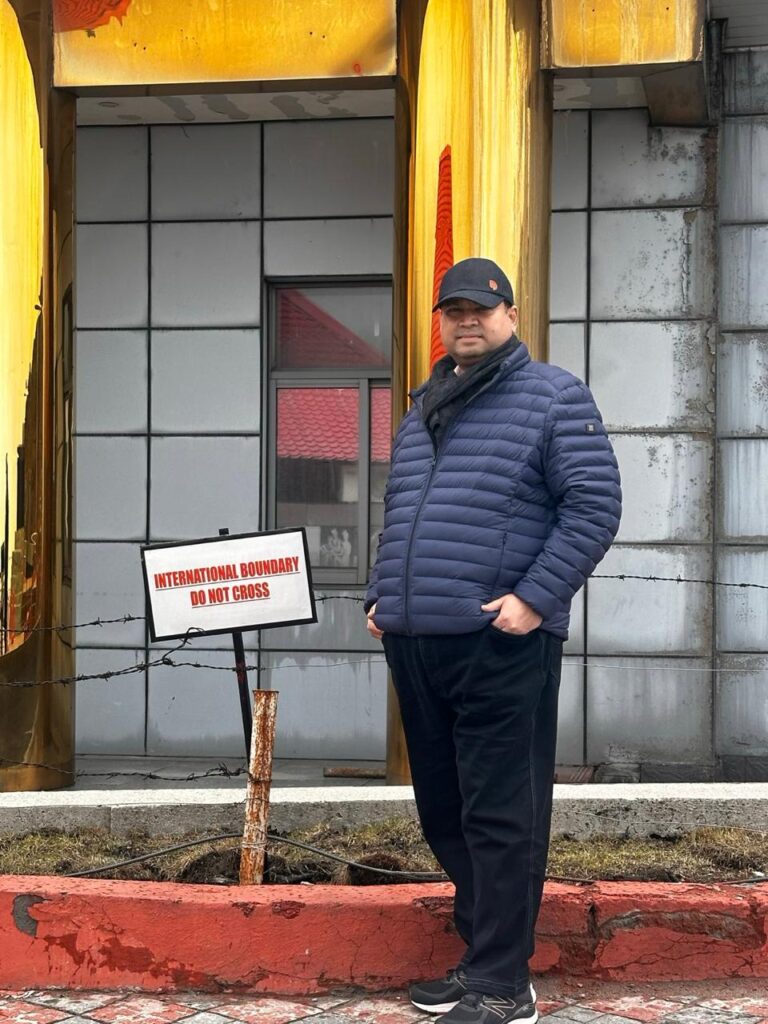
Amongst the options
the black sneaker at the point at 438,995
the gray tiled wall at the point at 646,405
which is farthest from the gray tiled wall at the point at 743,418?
the black sneaker at the point at 438,995

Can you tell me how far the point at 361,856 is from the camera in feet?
15.5

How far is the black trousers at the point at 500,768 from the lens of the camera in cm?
372

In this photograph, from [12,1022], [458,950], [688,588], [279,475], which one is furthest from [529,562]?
[279,475]

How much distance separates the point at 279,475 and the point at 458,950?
4.86 m

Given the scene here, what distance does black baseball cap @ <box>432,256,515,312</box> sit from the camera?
12.5ft

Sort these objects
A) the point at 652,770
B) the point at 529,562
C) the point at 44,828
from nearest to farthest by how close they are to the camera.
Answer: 1. the point at 529,562
2. the point at 44,828
3. the point at 652,770

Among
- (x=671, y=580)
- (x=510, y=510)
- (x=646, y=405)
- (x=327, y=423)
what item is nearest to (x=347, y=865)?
(x=510, y=510)

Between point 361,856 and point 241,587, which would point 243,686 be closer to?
point 241,587

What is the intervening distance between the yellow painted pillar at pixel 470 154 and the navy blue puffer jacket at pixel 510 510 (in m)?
2.68

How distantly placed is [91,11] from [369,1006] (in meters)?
4.93

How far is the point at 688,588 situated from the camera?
8.12 m

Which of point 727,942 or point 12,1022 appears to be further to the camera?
point 727,942

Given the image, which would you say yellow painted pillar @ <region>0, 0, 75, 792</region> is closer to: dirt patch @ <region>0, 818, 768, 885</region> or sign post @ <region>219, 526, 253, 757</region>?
dirt patch @ <region>0, 818, 768, 885</region>

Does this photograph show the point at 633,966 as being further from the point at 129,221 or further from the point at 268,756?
the point at 129,221
